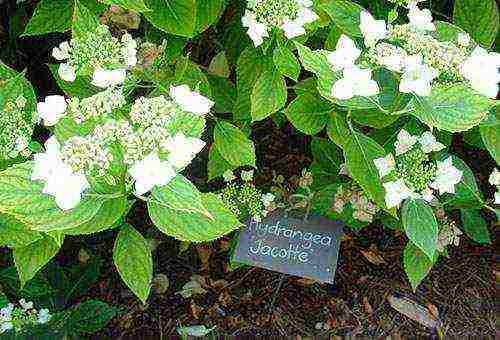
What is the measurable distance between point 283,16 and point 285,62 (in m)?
0.08

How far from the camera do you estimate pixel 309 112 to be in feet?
3.72

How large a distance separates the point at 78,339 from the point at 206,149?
0.40m

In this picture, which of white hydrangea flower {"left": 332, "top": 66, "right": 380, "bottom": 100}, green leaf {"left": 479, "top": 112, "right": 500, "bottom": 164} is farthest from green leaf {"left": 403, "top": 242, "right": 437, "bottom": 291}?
white hydrangea flower {"left": 332, "top": 66, "right": 380, "bottom": 100}

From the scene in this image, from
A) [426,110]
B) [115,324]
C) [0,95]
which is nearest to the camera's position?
[426,110]

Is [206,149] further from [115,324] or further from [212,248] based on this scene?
[115,324]

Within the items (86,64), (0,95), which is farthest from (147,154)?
(0,95)

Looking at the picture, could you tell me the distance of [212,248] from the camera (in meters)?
1.56

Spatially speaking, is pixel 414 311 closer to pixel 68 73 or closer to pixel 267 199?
pixel 267 199

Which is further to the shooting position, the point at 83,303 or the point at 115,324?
the point at 115,324

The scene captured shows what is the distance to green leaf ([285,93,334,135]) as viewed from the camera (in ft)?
3.68

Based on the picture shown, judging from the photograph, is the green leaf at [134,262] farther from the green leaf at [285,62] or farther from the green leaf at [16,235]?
the green leaf at [285,62]

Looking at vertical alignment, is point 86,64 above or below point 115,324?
above

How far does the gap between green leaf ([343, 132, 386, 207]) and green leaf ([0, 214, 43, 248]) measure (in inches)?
16.9

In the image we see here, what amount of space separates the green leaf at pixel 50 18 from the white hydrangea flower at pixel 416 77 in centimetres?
51
